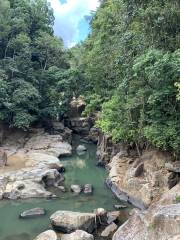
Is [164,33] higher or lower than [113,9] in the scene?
lower

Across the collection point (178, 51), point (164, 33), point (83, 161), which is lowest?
point (83, 161)

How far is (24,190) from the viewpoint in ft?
69.1

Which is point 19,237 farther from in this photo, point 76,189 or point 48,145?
point 48,145

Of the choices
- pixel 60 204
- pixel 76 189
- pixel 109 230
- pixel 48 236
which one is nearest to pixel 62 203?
pixel 60 204

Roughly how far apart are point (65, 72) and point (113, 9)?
11.9m

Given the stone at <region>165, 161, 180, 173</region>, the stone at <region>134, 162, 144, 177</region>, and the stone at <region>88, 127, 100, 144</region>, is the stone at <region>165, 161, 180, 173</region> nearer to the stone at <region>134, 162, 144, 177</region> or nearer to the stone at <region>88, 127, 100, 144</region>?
the stone at <region>134, 162, 144, 177</region>

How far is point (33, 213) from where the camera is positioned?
715 inches

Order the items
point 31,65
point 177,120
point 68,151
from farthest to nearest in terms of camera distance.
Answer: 1. point 31,65
2. point 68,151
3. point 177,120

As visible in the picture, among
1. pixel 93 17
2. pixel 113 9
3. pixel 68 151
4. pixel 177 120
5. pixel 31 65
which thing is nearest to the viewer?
pixel 177 120

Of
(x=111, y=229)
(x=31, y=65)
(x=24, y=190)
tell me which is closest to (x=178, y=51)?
(x=111, y=229)

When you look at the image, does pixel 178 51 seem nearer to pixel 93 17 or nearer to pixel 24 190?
pixel 24 190

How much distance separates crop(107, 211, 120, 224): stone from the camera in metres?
16.9

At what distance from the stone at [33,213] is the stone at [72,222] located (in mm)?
1851

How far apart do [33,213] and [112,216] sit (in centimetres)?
376
